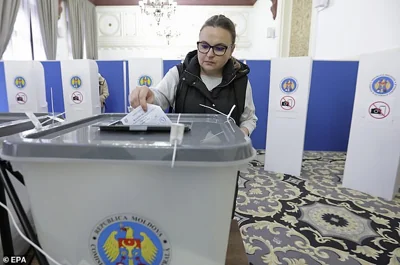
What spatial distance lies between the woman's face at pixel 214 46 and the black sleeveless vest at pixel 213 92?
0.16ft

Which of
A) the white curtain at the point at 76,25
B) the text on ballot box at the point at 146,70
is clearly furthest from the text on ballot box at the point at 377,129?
the white curtain at the point at 76,25

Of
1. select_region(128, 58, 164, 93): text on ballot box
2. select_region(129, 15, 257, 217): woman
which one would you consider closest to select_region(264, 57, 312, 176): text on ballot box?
select_region(128, 58, 164, 93): text on ballot box

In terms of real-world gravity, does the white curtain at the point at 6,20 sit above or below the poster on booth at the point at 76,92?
above

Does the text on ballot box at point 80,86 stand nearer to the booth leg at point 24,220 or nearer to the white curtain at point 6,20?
the white curtain at point 6,20

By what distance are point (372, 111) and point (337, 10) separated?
164cm

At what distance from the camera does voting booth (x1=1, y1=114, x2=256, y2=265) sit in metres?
0.41

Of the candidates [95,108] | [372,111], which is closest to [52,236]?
[372,111]

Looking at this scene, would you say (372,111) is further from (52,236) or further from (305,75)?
(52,236)

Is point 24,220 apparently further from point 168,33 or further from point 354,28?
point 168,33

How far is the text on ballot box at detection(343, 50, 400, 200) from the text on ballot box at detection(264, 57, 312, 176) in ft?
1.38

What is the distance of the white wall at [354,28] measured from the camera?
216 centimetres

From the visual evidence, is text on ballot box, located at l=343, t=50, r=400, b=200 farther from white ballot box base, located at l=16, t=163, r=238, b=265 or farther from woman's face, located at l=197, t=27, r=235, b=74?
white ballot box base, located at l=16, t=163, r=238, b=265

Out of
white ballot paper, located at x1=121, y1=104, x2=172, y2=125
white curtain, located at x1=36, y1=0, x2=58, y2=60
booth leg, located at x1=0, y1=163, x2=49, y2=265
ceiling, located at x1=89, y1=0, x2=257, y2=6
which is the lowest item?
booth leg, located at x1=0, y1=163, x2=49, y2=265

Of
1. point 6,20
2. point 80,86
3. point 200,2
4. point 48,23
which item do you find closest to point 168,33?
point 200,2
